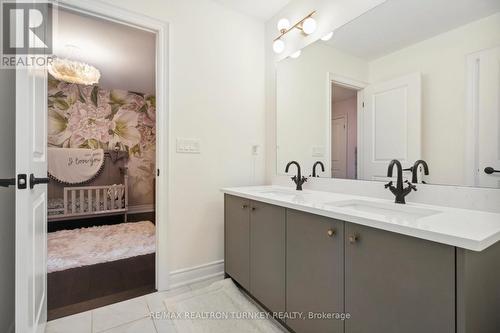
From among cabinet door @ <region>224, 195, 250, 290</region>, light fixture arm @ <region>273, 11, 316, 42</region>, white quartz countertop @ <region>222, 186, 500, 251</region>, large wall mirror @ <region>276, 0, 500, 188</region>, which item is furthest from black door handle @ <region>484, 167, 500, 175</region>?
light fixture arm @ <region>273, 11, 316, 42</region>

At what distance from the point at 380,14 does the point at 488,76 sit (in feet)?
2.45

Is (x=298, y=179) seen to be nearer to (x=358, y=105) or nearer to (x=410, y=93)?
(x=358, y=105)

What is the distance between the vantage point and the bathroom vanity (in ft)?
2.43

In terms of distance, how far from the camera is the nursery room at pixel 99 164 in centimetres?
206

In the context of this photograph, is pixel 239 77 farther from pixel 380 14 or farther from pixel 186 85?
pixel 380 14

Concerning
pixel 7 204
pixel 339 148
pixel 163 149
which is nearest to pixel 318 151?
pixel 339 148

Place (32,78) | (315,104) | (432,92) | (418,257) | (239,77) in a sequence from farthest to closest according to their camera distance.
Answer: (239,77), (315,104), (432,92), (32,78), (418,257)

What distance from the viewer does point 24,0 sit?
3.05 feet

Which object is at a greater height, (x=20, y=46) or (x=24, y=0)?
(x=24, y=0)

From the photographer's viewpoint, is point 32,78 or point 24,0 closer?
point 24,0

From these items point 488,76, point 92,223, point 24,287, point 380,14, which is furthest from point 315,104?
point 92,223

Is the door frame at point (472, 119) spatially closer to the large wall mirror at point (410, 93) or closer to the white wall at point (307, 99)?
the large wall mirror at point (410, 93)

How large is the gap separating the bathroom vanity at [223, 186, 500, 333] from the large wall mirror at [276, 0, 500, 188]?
27 cm

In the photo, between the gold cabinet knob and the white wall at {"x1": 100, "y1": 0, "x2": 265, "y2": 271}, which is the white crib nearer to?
the white wall at {"x1": 100, "y1": 0, "x2": 265, "y2": 271}
